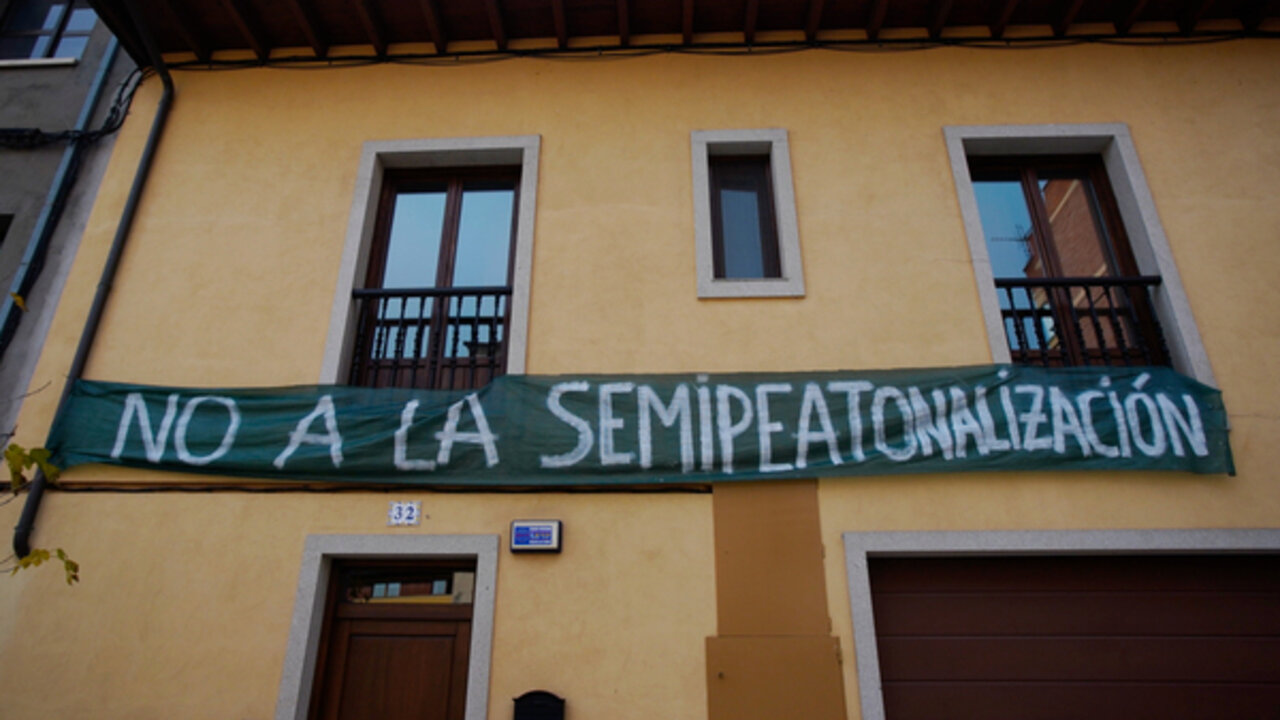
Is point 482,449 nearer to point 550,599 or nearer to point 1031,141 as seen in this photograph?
point 550,599

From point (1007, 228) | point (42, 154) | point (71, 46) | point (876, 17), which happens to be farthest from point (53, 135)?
point (1007, 228)

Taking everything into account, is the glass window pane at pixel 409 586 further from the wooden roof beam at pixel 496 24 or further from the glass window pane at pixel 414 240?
the wooden roof beam at pixel 496 24

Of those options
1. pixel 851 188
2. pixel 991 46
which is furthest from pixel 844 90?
pixel 991 46

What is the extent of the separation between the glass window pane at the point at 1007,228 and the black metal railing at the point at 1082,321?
0.69 ft

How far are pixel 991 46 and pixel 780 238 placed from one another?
2.47 meters

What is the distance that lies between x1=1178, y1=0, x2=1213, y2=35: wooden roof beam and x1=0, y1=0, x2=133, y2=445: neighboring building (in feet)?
28.0

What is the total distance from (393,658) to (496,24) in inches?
182

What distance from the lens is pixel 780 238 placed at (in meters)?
4.80

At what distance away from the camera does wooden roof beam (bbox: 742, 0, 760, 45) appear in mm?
5203

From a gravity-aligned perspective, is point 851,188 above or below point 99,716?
above

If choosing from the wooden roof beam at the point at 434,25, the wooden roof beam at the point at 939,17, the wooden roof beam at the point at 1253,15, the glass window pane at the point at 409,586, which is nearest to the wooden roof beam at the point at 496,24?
the wooden roof beam at the point at 434,25

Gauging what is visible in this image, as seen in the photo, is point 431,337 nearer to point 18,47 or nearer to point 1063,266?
point 1063,266

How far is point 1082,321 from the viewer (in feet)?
15.4

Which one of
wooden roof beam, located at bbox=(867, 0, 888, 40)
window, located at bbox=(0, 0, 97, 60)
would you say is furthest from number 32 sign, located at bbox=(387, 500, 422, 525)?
window, located at bbox=(0, 0, 97, 60)
